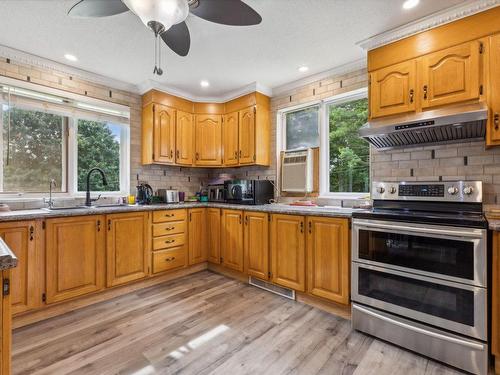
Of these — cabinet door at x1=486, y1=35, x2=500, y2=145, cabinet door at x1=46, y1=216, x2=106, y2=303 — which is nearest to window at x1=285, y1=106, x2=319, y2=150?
cabinet door at x1=486, y1=35, x2=500, y2=145

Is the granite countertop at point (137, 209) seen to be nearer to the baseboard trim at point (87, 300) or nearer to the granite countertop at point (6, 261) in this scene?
the baseboard trim at point (87, 300)

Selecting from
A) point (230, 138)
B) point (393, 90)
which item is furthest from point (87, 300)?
point (393, 90)

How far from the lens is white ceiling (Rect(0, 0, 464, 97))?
1.97 meters

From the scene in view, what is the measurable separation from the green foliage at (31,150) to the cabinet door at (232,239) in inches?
78.8

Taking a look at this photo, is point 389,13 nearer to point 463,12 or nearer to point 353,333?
point 463,12

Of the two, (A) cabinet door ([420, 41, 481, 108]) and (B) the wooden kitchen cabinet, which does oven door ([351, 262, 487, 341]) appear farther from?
(B) the wooden kitchen cabinet

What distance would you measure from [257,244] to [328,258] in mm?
858

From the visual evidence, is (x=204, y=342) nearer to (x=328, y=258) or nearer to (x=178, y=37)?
(x=328, y=258)

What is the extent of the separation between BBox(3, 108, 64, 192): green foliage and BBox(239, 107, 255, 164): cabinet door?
219 centimetres

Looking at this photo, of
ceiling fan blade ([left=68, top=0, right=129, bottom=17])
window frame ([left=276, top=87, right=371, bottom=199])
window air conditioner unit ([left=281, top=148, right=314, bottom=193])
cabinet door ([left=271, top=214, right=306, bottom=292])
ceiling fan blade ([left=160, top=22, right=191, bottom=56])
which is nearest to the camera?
ceiling fan blade ([left=68, top=0, right=129, bottom=17])

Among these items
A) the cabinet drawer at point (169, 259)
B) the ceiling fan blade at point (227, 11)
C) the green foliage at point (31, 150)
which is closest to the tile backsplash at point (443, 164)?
the ceiling fan blade at point (227, 11)

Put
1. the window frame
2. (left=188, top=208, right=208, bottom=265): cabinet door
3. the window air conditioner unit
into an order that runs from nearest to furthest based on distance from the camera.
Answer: the window frame → the window air conditioner unit → (left=188, top=208, right=208, bottom=265): cabinet door

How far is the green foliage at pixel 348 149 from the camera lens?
9.42 ft

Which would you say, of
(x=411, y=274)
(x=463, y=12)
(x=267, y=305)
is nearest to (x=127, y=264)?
(x=267, y=305)
